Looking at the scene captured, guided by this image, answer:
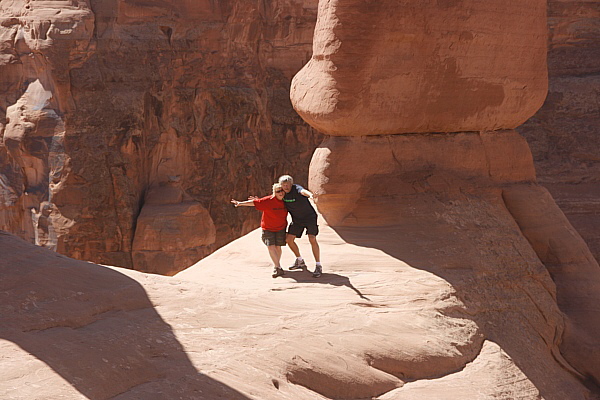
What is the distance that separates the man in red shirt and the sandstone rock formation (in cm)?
70

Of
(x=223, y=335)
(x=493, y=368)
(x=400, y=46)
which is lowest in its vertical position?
(x=493, y=368)

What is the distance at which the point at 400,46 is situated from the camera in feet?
24.1

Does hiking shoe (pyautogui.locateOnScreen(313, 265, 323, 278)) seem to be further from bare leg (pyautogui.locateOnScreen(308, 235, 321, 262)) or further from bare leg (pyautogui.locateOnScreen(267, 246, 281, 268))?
bare leg (pyautogui.locateOnScreen(267, 246, 281, 268))

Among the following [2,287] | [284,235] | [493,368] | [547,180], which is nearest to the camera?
[2,287]

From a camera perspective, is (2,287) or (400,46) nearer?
(2,287)

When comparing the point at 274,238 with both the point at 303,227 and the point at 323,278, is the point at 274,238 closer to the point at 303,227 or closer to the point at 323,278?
the point at 303,227

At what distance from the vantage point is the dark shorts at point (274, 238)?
6.71 m

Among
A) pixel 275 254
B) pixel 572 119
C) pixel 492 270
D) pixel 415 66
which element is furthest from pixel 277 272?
pixel 572 119

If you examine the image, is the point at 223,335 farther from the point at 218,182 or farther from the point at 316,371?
the point at 218,182

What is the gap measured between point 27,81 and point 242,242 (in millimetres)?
13437

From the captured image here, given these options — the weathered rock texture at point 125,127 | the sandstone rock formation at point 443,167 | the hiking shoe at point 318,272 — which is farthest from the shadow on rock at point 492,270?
the weathered rock texture at point 125,127

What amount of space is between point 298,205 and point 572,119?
7.80m

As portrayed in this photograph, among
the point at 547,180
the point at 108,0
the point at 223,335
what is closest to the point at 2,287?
the point at 223,335

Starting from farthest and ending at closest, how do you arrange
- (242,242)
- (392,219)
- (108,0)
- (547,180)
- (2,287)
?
(108,0), (547,180), (242,242), (392,219), (2,287)
